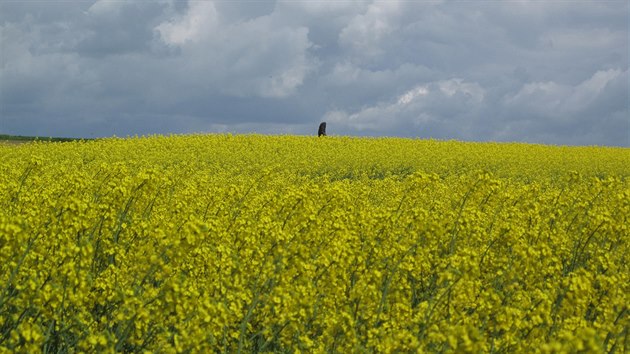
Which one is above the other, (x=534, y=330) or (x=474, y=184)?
(x=474, y=184)

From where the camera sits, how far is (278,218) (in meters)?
8.23

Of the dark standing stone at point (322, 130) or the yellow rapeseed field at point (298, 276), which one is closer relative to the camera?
the yellow rapeseed field at point (298, 276)

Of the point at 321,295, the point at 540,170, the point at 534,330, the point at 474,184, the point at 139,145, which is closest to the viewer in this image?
the point at 534,330

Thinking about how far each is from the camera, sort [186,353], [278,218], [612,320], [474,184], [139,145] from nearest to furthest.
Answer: [186,353]
[612,320]
[278,218]
[474,184]
[139,145]

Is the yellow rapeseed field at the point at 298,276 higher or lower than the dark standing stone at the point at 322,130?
lower

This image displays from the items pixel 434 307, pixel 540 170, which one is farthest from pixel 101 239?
pixel 540 170

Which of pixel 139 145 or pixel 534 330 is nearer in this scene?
pixel 534 330

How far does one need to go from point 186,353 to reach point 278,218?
3.71 m

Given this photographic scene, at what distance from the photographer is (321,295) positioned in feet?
21.2

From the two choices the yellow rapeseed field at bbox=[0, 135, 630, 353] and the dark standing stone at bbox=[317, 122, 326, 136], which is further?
the dark standing stone at bbox=[317, 122, 326, 136]

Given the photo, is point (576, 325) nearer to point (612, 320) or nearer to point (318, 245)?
point (612, 320)

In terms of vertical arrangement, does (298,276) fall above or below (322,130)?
below

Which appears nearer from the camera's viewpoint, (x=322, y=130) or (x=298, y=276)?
(x=298, y=276)

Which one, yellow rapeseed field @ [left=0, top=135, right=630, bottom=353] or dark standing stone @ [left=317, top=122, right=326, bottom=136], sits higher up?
dark standing stone @ [left=317, top=122, right=326, bottom=136]
